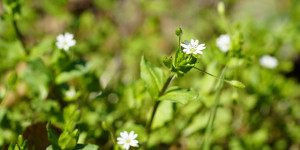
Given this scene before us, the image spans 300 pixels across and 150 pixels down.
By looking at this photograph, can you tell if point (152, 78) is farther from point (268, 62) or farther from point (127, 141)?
point (268, 62)

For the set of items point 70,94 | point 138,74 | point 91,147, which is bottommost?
point 91,147

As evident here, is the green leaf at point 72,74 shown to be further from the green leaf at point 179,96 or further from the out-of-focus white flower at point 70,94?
the green leaf at point 179,96

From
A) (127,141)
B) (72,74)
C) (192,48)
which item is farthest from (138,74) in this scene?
(192,48)

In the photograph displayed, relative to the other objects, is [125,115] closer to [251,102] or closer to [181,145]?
[181,145]

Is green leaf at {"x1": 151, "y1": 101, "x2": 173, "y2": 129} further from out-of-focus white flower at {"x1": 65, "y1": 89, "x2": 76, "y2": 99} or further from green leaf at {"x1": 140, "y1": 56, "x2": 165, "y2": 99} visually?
out-of-focus white flower at {"x1": 65, "y1": 89, "x2": 76, "y2": 99}

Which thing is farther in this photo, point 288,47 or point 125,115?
point 288,47

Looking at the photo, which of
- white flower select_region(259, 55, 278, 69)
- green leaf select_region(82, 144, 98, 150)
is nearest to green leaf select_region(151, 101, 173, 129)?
green leaf select_region(82, 144, 98, 150)

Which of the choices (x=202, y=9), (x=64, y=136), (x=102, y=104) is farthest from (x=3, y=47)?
(x=202, y=9)
